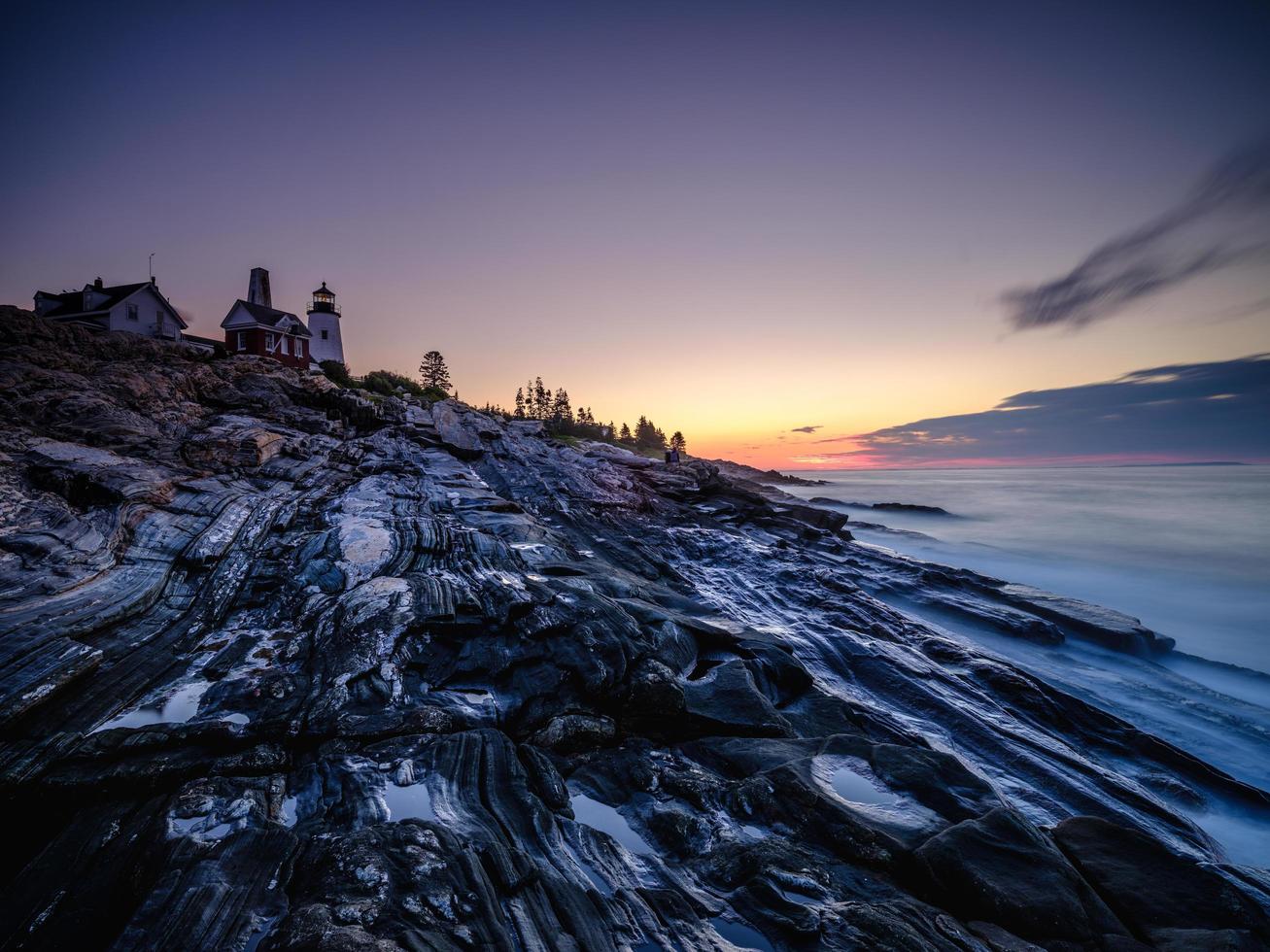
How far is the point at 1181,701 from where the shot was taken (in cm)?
1196

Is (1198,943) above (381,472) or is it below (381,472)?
below

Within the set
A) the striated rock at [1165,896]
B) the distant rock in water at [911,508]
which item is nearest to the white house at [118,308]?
the striated rock at [1165,896]

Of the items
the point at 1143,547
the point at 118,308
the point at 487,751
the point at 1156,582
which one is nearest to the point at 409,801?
the point at 487,751

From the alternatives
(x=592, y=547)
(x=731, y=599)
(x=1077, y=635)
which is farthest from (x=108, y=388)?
(x=1077, y=635)

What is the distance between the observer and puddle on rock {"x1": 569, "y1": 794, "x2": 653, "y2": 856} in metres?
5.90

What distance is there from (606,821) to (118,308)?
61.0 m

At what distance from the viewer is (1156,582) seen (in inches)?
914

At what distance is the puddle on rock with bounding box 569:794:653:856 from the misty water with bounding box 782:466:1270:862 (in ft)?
32.3

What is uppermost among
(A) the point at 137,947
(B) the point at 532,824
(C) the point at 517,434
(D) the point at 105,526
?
(C) the point at 517,434

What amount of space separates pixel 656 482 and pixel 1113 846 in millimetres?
26359

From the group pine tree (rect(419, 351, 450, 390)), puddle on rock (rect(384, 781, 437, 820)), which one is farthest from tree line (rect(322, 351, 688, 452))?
puddle on rock (rect(384, 781, 437, 820))

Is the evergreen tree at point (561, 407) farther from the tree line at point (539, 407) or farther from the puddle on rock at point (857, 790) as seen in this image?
the puddle on rock at point (857, 790)

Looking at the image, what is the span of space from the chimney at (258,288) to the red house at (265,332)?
0.11m

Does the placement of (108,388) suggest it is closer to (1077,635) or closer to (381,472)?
(381,472)
